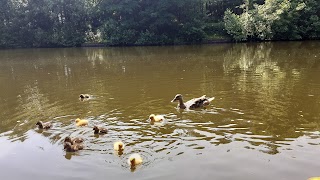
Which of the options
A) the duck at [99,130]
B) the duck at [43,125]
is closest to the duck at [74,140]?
the duck at [99,130]

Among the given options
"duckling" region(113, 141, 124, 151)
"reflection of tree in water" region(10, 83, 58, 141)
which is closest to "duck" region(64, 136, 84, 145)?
"duckling" region(113, 141, 124, 151)

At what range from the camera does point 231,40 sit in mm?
41250

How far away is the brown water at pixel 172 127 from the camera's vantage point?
24.2 feet

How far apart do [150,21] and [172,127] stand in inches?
1436

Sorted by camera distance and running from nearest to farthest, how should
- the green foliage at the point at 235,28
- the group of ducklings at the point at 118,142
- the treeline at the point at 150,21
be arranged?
the group of ducklings at the point at 118,142, the treeline at the point at 150,21, the green foliage at the point at 235,28

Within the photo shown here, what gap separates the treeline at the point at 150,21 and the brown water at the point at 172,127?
2160 cm

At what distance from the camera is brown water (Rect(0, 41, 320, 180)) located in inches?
291

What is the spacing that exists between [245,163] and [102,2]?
4133 cm

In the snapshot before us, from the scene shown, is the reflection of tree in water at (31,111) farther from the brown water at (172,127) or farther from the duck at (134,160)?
the duck at (134,160)

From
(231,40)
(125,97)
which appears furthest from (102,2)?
(125,97)

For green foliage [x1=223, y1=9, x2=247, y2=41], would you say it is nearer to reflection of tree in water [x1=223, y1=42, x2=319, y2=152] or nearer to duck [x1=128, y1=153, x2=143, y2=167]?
reflection of tree in water [x1=223, y1=42, x2=319, y2=152]

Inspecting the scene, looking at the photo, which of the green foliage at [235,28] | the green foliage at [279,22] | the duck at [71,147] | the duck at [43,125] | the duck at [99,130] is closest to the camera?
the duck at [71,147]

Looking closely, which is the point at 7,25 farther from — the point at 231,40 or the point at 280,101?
the point at 280,101

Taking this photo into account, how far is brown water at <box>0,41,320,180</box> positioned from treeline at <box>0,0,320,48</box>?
21.6m
